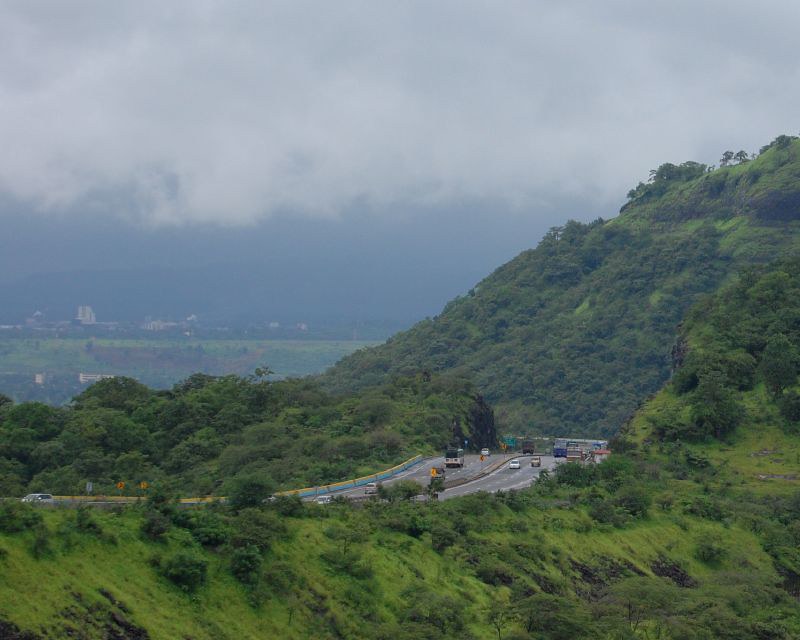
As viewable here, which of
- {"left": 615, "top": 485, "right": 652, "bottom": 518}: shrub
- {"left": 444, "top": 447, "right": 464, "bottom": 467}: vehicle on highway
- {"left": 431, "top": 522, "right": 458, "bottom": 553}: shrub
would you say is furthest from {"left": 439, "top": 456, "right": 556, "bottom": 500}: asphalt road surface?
{"left": 431, "top": 522, "right": 458, "bottom": 553}: shrub

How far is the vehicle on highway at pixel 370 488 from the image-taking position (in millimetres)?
59056

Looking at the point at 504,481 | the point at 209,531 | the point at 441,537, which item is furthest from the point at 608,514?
the point at 209,531

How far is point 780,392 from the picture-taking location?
9188 centimetres

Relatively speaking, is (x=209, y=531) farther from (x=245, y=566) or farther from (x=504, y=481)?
(x=504, y=481)

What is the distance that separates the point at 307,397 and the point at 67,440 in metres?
22.7

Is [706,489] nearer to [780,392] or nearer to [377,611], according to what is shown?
[780,392]

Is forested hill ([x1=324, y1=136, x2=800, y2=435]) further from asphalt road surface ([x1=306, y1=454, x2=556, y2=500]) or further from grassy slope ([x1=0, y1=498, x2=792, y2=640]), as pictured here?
grassy slope ([x1=0, y1=498, x2=792, y2=640])

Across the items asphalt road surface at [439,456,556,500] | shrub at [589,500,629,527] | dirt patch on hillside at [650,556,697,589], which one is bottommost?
dirt patch on hillside at [650,556,697,589]

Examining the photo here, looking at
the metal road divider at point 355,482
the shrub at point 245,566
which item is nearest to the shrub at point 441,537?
the metal road divider at point 355,482

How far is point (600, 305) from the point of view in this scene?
158 meters

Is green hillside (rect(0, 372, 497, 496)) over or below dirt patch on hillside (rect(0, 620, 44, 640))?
over

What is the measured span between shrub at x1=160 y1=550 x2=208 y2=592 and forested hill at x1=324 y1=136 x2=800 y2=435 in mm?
98740

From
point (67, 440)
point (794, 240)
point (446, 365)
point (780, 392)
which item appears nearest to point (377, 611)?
point (67, 440)

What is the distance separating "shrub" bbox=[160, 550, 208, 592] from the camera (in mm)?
36219
